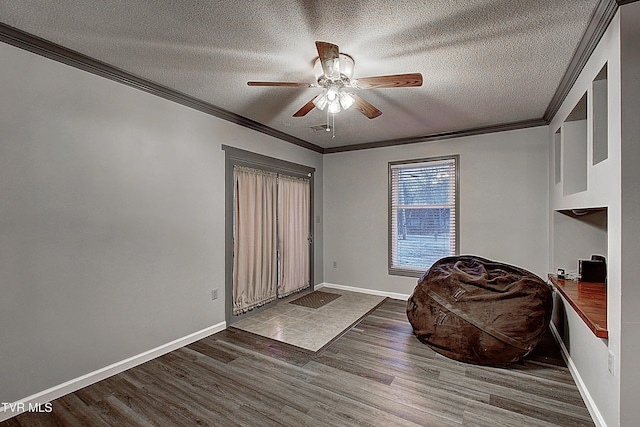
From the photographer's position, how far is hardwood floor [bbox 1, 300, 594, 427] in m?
2.07

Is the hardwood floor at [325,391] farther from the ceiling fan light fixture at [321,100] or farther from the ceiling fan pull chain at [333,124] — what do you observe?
the ceiling fan pull chain at [333,124]

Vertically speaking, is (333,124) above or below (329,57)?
above

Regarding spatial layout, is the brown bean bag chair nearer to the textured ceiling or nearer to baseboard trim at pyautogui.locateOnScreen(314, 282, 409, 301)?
baseboard trim at pyautogui.locateOnScreen(314, 282, 409, 301)

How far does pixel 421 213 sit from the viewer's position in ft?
16.0

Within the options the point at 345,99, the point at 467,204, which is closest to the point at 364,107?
the point at 345,99

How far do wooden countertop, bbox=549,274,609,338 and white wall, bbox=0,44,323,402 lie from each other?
3.35 m

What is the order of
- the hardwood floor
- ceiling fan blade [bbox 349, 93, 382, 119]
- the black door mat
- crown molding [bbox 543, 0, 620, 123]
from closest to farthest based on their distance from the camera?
crown molding [bbox 543, 0, 620, 123] → the hardwood floor → ceiling fan blade [bbox 349, 93, 382, 119] → the black door mat

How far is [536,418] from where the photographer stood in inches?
81.2

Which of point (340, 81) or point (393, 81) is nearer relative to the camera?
point (393, 81)

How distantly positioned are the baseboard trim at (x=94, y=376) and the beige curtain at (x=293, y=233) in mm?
1603

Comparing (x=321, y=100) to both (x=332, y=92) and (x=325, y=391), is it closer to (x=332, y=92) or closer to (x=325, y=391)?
(x=332, y=92)

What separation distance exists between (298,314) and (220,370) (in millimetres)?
1543

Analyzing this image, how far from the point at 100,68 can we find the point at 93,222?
1251 millimetres

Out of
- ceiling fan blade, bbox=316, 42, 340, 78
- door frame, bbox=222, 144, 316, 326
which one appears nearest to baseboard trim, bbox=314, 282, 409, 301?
door frame, bbox=222, 144, 316, 326
